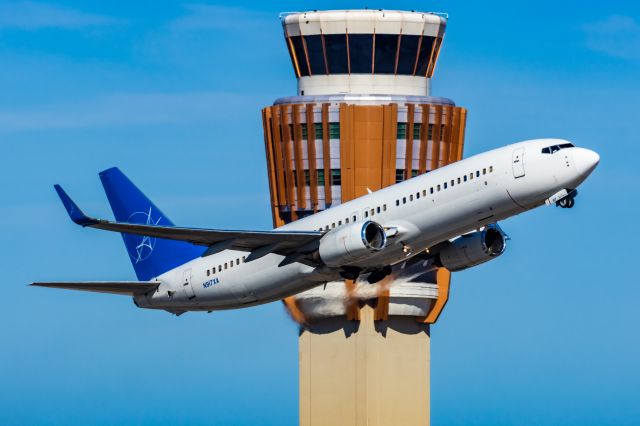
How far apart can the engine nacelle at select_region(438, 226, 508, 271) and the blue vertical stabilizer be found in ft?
63.3

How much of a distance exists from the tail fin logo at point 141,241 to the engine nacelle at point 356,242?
23886 mm

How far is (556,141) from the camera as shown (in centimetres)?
13800

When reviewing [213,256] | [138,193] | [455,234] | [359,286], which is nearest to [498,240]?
[455,234]

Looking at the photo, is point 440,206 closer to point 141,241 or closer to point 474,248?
point 474,248

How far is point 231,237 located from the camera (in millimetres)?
143375

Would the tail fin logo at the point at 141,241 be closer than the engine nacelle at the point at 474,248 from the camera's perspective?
No

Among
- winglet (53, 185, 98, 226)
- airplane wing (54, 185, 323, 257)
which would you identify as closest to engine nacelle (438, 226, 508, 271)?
airplane wing (54, 185, 323, 257)

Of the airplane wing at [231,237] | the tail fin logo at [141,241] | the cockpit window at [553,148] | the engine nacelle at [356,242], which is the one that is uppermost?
the tail fin logo at [141,241]

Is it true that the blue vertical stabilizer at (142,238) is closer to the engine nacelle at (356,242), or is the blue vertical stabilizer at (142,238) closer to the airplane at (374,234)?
the airplane at (374,234)

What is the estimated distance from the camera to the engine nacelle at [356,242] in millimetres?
138875

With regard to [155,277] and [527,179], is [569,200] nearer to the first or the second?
[527,179]

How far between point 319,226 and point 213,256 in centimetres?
937


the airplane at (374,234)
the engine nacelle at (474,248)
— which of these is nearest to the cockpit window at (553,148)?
the airplane at (374,234)

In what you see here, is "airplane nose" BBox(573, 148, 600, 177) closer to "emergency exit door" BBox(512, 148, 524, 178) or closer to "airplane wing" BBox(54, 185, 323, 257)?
"emergency exit door" BBox(512, 148, 524, 178)
